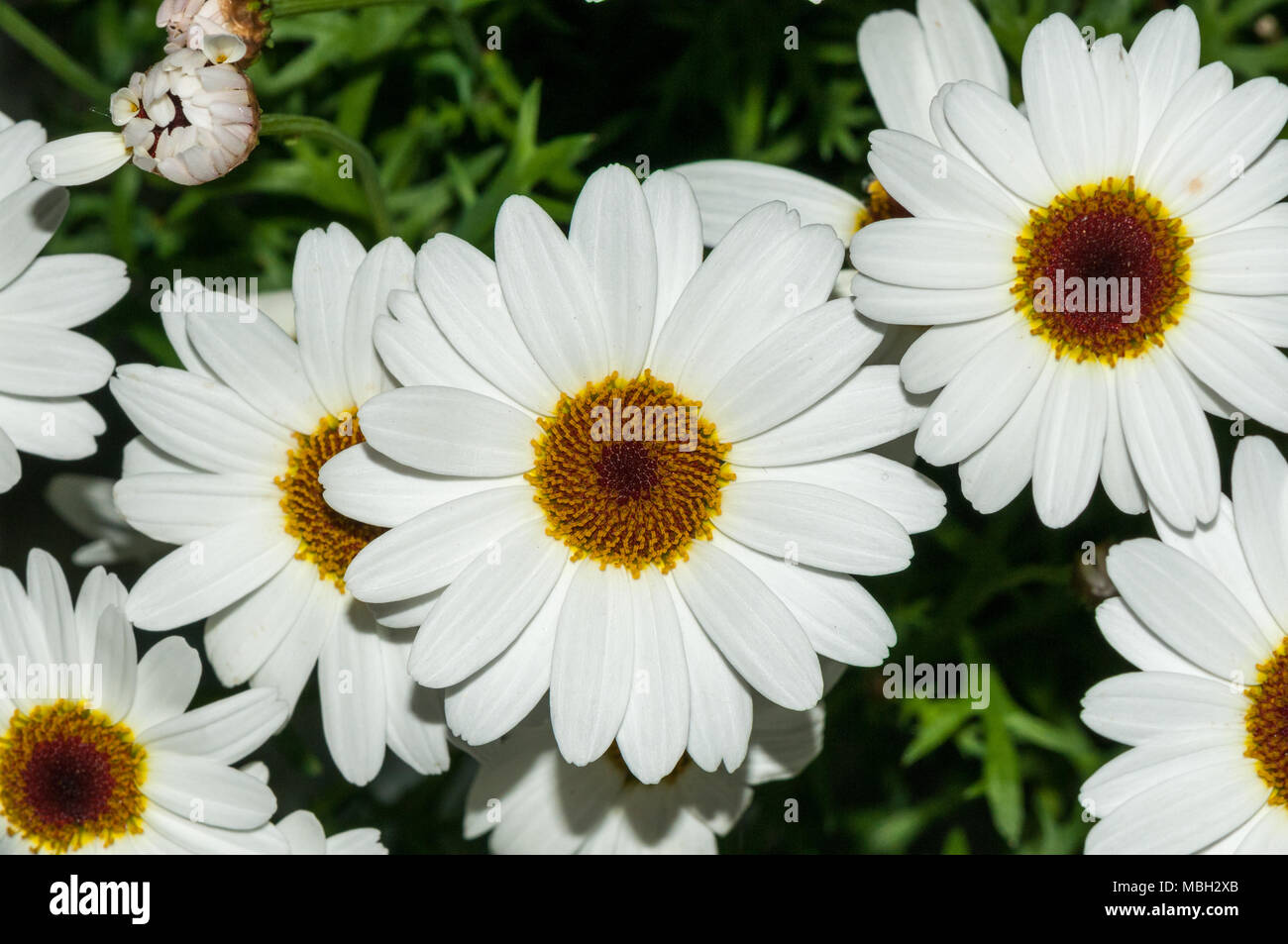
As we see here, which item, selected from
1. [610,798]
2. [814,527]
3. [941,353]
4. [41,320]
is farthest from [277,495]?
[941,353]

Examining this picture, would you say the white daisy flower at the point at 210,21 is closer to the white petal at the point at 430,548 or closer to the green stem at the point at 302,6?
the green stem at the point at 302,6

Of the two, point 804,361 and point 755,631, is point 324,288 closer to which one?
point 804,361

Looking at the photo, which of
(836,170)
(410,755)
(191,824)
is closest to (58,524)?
(191,824)

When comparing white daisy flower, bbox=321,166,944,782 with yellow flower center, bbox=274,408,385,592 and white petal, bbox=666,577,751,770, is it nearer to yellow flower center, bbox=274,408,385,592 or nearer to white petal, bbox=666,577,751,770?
white petal, bbox=666,577,751,770

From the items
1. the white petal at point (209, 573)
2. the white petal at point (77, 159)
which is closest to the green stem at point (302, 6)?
the white petal at point (77, 159)

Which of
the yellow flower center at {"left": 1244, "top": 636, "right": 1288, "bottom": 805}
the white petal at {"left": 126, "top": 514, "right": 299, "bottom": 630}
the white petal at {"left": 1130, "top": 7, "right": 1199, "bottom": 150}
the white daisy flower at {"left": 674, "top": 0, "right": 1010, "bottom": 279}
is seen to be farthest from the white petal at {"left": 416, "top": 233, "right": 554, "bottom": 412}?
the yellow flower center at {"left": 1244, "top": 636, "right": 1288, "bottom": 805}

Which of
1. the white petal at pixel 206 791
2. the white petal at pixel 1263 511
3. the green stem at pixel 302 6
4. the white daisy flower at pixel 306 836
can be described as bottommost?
the white daisy flower at pixel 306 836
